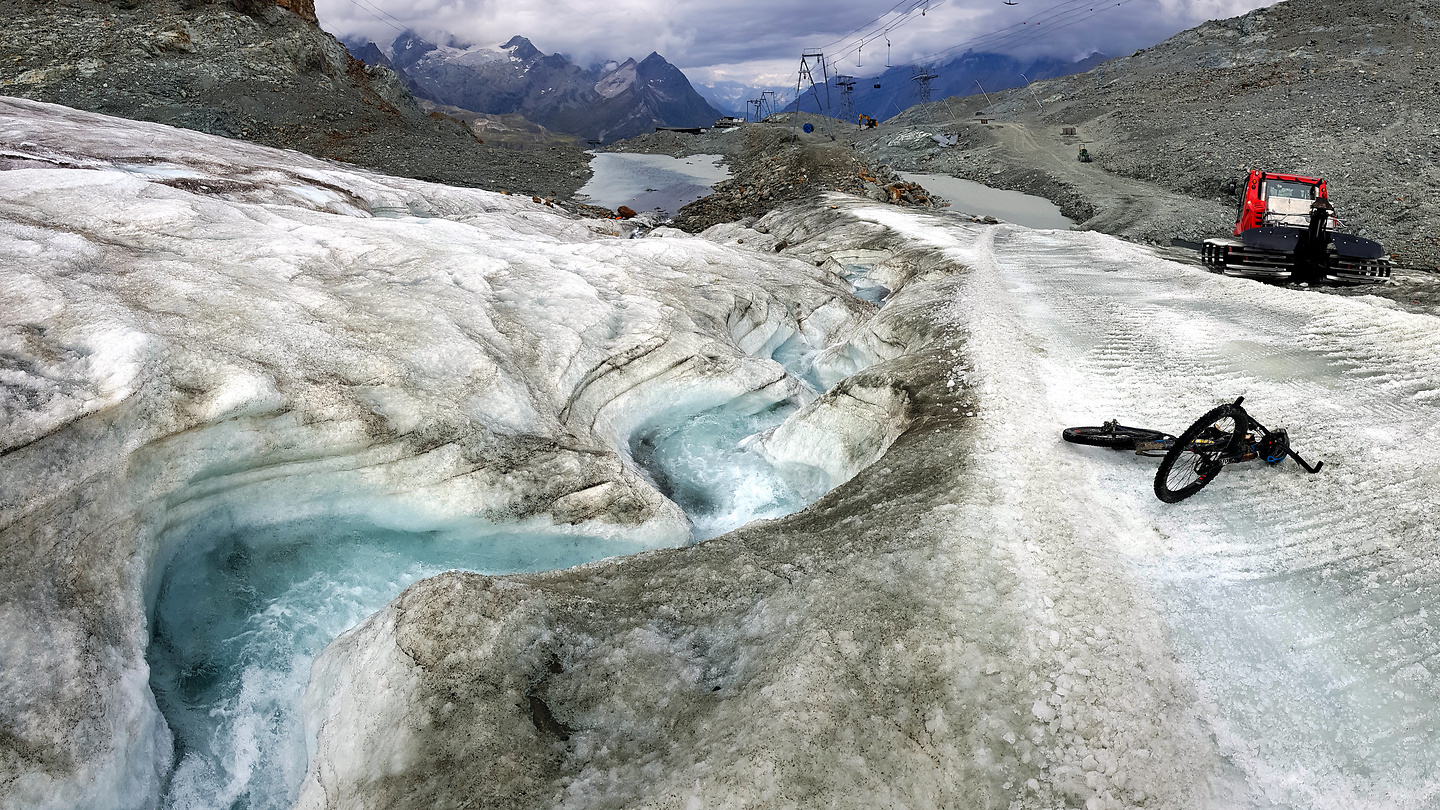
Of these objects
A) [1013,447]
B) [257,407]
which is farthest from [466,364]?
[1013,447]

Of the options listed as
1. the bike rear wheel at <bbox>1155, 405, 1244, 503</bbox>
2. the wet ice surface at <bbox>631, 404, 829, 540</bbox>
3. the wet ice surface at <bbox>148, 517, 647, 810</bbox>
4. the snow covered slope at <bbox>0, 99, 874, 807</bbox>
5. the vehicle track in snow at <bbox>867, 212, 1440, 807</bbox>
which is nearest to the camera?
the vehicle track in snow at <bbox>867, 212, 1440, 807</bbox>

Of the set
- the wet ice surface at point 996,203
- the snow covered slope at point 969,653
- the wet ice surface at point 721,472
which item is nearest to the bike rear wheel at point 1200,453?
the snow covered slope at point 969,653

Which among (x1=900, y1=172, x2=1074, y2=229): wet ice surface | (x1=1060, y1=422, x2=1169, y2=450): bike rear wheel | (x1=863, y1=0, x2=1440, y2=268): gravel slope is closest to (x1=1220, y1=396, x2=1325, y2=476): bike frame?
(x1=1060, y1=422, x2=1169, y2=450): bike rear wheel

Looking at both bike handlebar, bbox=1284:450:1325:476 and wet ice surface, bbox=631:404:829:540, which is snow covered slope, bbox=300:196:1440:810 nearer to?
bike handlebar, bbox=1284:450:1325:476

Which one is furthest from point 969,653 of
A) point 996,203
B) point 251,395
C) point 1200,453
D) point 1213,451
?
point 996,203

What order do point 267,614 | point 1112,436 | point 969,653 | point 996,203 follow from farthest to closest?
point 996,203 → point 1112,436 → point 267,614 → point 969,653

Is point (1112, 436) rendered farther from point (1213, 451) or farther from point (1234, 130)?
point (1234, 130)

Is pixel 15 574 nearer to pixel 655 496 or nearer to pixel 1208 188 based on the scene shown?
pixel 655 496

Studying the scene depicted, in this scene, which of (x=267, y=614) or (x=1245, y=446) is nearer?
(x=1245, y=446)
